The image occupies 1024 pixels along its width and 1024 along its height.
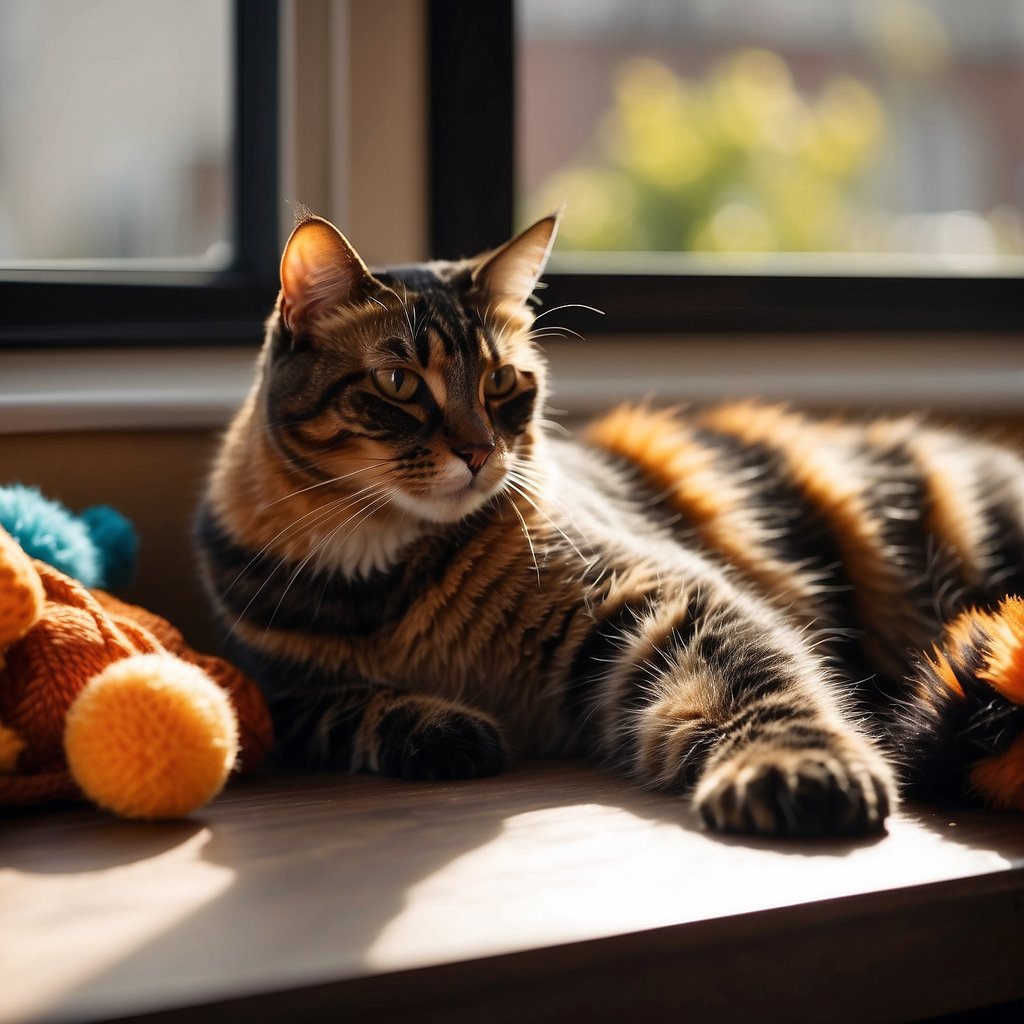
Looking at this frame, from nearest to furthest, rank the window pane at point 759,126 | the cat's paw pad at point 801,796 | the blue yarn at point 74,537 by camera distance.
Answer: the cat's paw pad at point 801,796 → the blue yarn at point 74,537 → the window pane at point 759,126

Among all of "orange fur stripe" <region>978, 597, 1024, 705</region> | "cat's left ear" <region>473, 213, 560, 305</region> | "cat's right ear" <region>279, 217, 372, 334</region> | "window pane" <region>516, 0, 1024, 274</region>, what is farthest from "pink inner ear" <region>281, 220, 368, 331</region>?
"window pane" <region>516, 0, 1024, 274</region>

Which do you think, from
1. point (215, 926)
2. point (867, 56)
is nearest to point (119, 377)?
point (215, 926)

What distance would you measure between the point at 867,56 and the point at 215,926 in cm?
648

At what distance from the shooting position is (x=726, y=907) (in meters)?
0.69

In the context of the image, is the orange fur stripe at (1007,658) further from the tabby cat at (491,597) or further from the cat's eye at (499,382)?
the cat's eye at (499,382)

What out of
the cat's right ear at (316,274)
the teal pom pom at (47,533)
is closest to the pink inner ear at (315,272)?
the cat's right ear at (316,274)

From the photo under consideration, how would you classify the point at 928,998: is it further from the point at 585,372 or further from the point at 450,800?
the point at 585,372

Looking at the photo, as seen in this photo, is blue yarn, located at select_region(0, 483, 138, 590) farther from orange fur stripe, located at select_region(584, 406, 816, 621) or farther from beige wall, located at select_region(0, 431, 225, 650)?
orange fur stripe, located at select_region(584, 406, 816, 621)

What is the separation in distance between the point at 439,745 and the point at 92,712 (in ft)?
1.00

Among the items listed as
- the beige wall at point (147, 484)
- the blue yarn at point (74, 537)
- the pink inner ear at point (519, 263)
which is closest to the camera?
the blue yarn at point (74, 537)

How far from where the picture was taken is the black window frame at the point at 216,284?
1.42 m

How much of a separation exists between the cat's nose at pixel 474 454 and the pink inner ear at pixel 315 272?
20cm

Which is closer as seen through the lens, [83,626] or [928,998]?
[928,998]

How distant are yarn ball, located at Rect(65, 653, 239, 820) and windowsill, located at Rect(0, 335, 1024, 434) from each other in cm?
55
